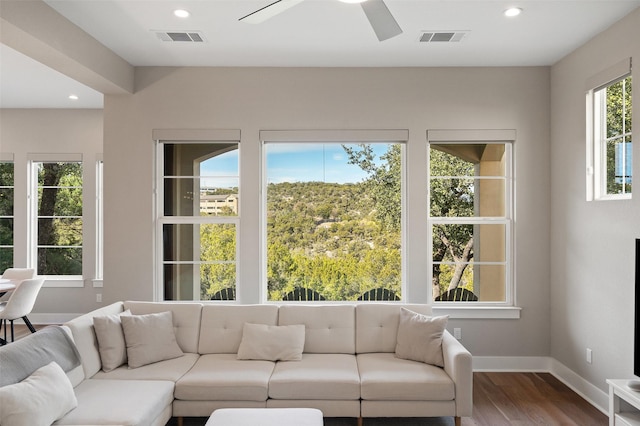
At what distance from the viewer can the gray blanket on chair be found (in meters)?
2.36

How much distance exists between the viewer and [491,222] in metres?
4.36

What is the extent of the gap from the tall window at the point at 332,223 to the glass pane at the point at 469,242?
1.35ft

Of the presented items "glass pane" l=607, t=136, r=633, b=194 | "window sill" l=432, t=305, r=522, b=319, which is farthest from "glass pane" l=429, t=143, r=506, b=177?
"window sill" l=432, t=305, r=522, b=319

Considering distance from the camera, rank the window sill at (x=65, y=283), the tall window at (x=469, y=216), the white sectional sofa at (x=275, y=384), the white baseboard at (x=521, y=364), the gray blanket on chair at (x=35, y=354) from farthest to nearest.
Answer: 1. the window sill at (x=65, y=283)
2. the tall window at (x=469, y=216)
3. the white baseboard at (x=521, y=364)
4. the white sectional sofa at (x=275, y=384)
5. the gray blanket on chair at (x=35, y=354)

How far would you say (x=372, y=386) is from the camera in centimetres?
297

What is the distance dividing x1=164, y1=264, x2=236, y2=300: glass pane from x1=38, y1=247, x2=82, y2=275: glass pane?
2.64 metres

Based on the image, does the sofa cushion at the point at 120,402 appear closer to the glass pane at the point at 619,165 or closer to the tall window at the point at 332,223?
the tall window at the point at 332,223

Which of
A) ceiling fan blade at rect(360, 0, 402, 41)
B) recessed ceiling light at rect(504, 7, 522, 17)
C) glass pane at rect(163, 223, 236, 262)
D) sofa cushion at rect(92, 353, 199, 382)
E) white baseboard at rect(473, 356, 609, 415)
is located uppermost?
recessed ceiling light at rect(504, 7, 522, 17)

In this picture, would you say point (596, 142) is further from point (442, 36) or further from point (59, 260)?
point (59, 260)

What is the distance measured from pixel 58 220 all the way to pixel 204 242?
10.3 feet

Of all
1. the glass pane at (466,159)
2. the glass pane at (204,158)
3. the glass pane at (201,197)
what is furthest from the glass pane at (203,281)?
the glass pane at (466,159)

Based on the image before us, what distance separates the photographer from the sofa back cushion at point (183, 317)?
354 cm

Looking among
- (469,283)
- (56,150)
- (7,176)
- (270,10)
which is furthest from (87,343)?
(7,176)

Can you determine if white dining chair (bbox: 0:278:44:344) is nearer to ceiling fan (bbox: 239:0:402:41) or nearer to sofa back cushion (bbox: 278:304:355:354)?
sofa back cushion (bbox: 278:304:355:354)
